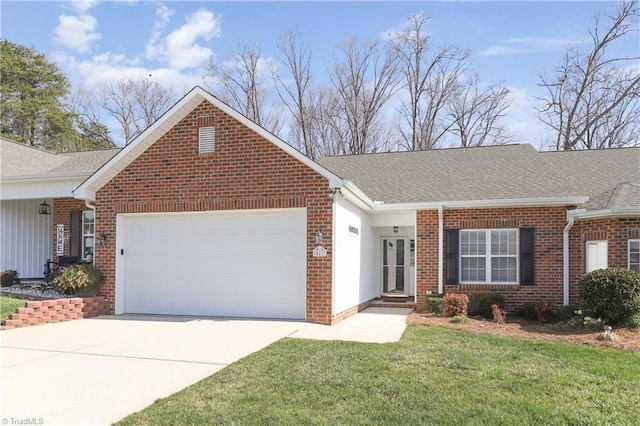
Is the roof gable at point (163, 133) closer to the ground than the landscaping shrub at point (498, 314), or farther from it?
farther from it

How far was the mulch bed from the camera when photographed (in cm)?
873

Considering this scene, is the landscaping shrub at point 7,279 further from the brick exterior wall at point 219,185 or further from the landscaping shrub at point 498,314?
the landscaping shrub at point 498,314

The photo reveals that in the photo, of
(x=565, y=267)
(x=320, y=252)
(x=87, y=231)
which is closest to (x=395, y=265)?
(x=565, y=267)

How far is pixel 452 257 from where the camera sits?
13273 millimetres

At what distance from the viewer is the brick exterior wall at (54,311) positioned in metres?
10.4

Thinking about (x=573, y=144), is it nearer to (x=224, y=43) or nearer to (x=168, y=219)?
(x=224, y=43)

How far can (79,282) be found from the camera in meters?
11.9

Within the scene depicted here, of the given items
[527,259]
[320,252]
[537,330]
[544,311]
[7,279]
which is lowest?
[537,330]

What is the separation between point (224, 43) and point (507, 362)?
1283 inches

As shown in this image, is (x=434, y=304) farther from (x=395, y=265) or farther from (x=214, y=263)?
(x=214, y=263)

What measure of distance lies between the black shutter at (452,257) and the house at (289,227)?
0.03 m

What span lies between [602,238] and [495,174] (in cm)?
411

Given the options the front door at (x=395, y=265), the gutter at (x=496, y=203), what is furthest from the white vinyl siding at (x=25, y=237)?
the gutter at (x=496, y=203)

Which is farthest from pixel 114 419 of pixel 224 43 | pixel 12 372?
pixel 224 43
